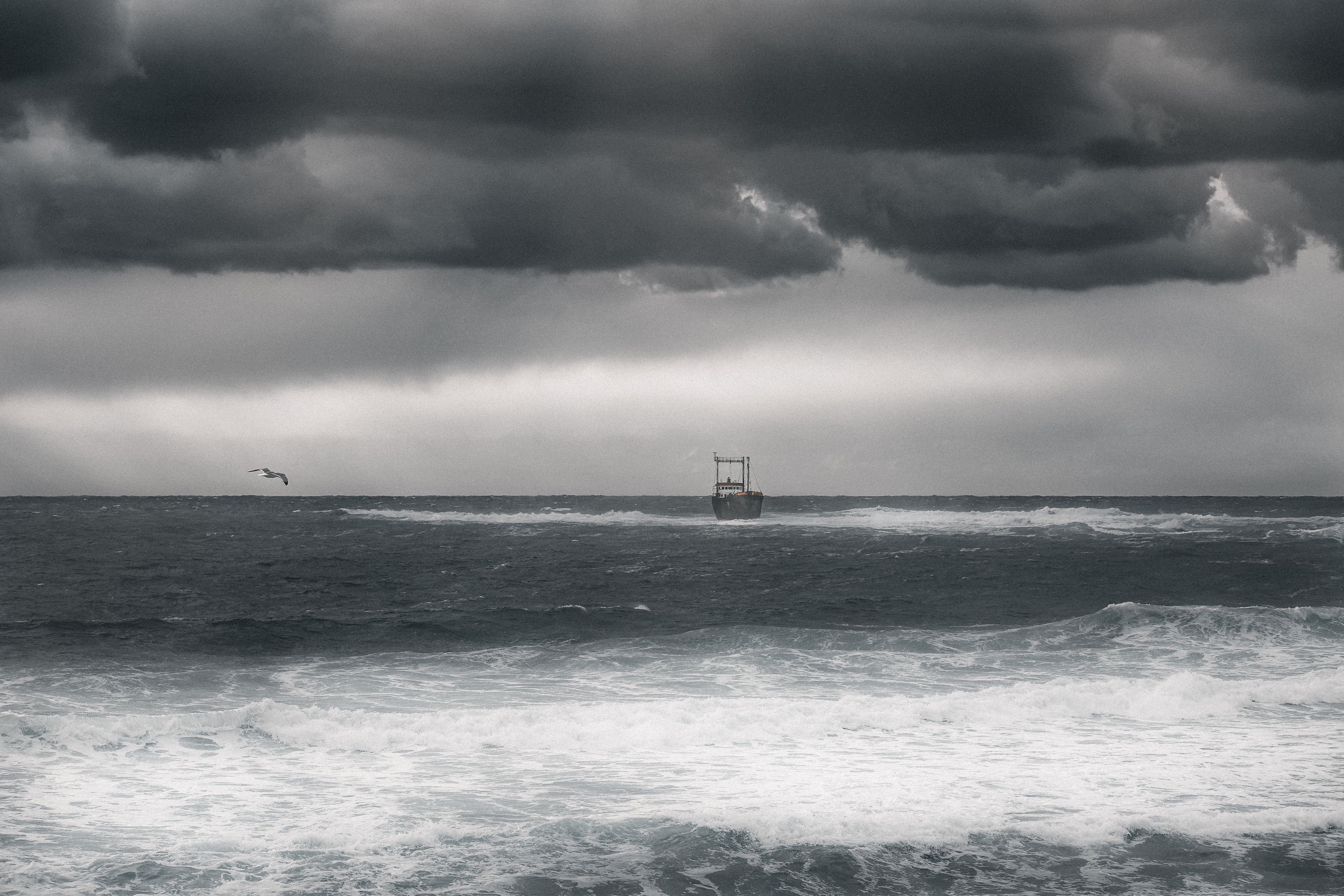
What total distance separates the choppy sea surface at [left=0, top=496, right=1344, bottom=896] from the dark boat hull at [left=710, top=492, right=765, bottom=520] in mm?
57201

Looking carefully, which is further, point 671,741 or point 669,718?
point 669,718

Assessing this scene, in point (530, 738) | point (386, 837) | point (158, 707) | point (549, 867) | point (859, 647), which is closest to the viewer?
point (549, 867)

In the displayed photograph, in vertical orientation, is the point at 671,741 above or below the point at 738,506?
below

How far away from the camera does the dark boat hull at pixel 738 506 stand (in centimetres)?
10150

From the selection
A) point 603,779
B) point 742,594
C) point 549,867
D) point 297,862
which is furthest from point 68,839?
point 742,594

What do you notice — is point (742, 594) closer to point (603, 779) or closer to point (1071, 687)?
point (1071, 687)

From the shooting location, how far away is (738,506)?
101500mm

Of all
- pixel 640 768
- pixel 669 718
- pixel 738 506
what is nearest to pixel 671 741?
pixel 669 718

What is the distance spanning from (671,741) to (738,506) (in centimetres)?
8443

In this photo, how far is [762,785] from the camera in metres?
14.7

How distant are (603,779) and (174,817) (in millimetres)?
5212

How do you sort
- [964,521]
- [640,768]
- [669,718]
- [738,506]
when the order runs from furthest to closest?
1. [964,521]
2. [738,506]
3. [669,718]
4. [640,768]

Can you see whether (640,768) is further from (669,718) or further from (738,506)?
(738,506)

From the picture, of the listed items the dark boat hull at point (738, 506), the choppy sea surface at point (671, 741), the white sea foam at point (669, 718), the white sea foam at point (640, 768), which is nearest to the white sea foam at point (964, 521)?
the dark boat hull at point (738, 506)
